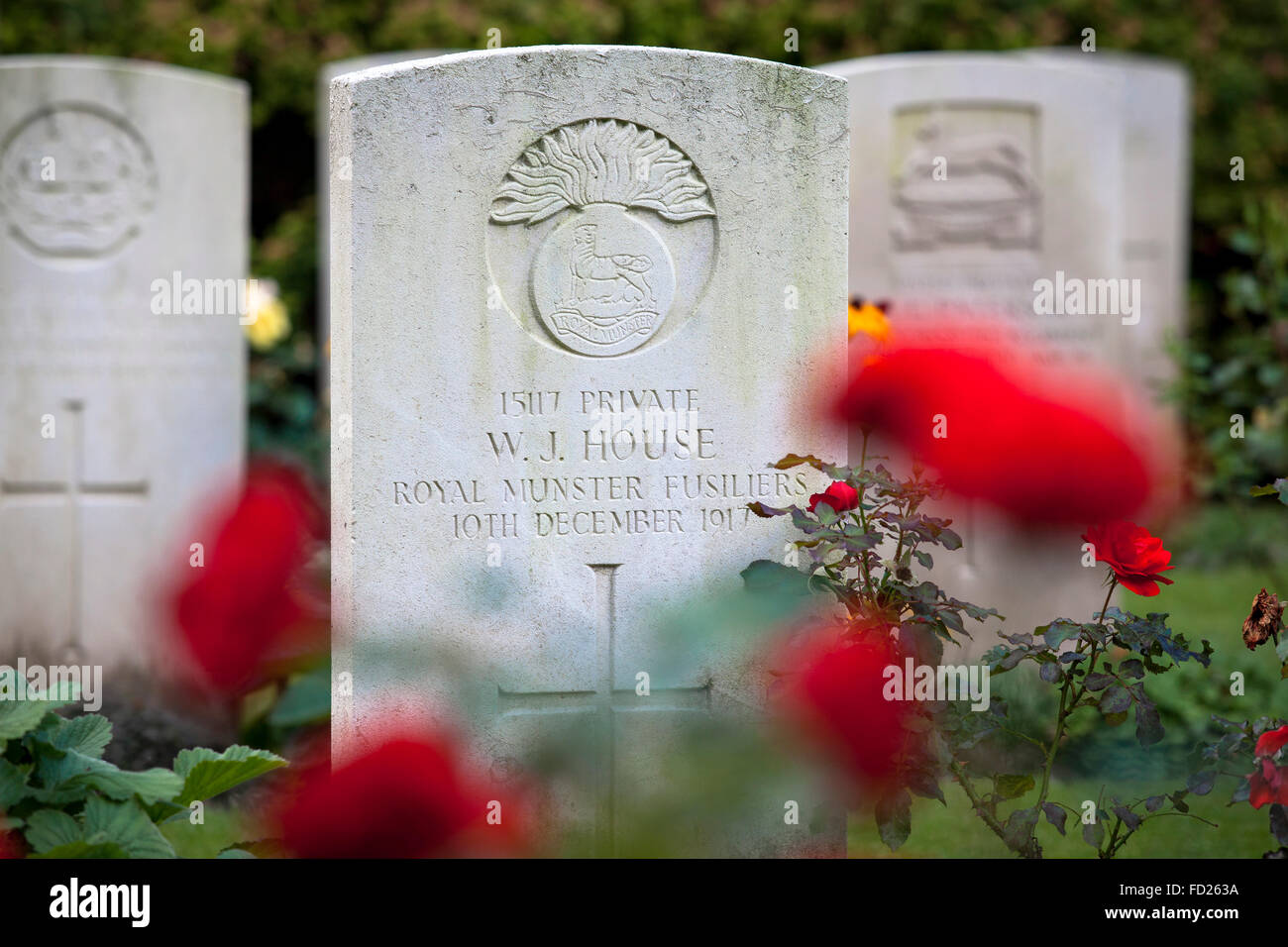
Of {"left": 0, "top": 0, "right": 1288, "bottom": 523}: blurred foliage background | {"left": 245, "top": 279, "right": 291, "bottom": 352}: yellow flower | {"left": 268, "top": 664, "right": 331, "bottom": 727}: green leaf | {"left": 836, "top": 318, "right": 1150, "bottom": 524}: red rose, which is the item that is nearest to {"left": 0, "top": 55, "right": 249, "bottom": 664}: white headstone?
{"left": 245, "top": 279, "right": 291, "bottom": 352}: yellow flower

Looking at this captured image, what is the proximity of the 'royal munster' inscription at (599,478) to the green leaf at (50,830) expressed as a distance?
1030 millimetres

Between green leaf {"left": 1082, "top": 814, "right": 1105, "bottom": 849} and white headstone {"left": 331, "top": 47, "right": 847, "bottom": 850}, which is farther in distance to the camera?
white headstone {"left": 331, "top": 47, "right": 847, "bottom": 850}

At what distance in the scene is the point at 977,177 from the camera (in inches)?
211

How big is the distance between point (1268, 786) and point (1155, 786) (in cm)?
210

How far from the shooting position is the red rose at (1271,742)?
220 cm

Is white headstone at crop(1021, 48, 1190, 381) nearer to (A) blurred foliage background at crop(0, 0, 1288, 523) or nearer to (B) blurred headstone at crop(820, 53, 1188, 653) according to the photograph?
(A) blurred foliage background at crop(0, 0, 1288, 523)

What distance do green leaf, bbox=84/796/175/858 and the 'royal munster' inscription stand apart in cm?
98

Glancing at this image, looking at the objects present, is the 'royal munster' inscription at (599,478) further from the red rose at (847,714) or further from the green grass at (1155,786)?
the red rose at (847,714)

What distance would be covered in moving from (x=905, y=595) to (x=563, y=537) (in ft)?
2.60

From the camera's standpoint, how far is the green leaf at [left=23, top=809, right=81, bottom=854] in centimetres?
210

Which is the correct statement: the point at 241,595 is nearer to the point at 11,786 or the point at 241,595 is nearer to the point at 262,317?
the point at 11,786

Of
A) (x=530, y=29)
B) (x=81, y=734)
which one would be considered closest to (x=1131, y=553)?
(x=81, y=734)

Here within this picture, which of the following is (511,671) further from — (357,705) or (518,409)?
(518,409)
